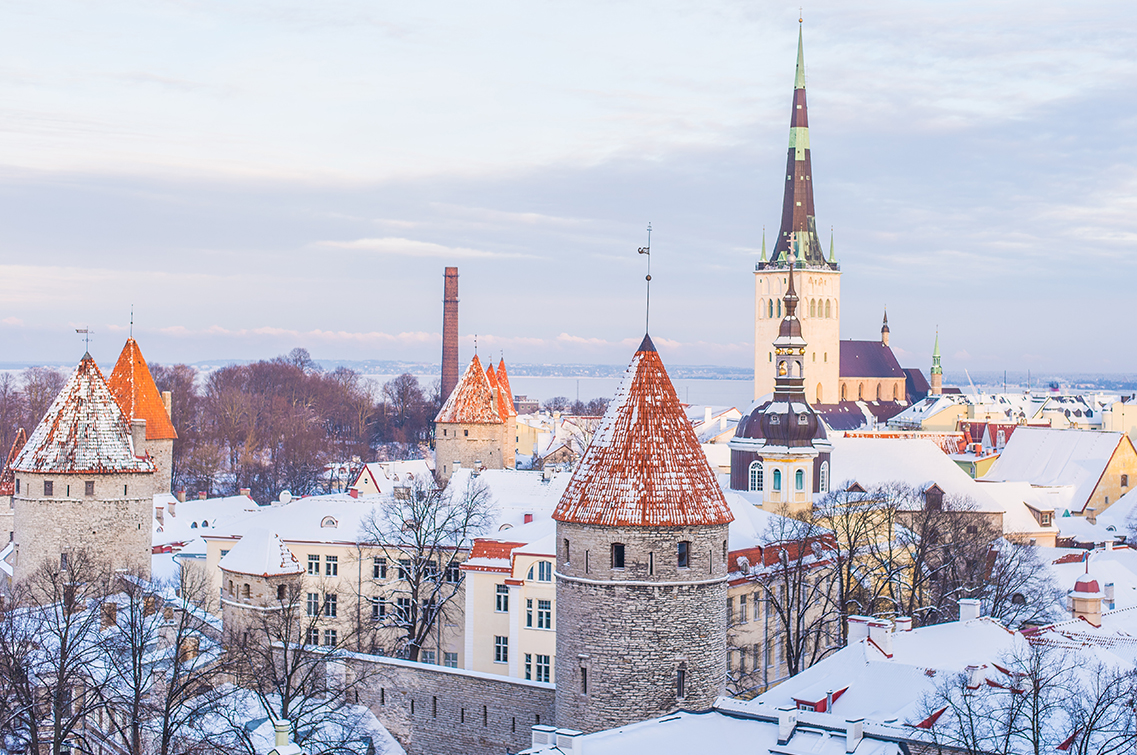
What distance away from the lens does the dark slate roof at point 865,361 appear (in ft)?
414

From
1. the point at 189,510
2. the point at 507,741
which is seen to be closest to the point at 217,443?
the point at 189,510

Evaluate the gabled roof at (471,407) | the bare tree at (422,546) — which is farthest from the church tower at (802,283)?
the bare tree at (422,546)

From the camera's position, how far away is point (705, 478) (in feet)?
80.4

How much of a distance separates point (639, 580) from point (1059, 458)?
2043 inches

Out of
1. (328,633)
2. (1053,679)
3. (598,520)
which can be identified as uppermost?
(598,520)

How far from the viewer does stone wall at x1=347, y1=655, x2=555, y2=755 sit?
26453 mm

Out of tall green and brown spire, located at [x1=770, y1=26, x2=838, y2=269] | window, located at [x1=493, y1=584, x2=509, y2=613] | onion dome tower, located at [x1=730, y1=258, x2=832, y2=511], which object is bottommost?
window, located at [x1=493, y1=584, x2=509, y2=613]

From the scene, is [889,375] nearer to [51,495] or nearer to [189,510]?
[189,510]

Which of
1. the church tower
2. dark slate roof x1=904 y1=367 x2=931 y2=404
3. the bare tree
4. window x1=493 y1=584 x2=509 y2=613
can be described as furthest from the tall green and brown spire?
window x1=493 y1=584 x2=509 y2=613

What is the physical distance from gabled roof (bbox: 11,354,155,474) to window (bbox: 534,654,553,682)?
12114mm

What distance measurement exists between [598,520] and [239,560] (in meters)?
12.1

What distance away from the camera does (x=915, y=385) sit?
143000 mm

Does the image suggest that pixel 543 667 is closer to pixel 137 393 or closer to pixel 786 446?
pixel 786 446

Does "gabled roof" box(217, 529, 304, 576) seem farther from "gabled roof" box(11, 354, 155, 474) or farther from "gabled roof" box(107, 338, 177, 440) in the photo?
"gabled roof" box(107, 338, 177, 440)
